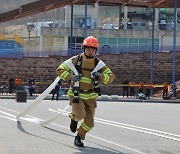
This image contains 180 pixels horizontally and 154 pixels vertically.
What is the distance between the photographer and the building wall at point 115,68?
41.7 meters

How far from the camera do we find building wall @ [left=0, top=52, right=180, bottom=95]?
137 feet

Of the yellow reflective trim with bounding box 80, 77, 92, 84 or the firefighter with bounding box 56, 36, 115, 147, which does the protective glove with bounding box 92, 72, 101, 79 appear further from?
the yellow reflective trim with bounding box 80, 77, 92, 84

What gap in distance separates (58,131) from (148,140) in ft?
6.97

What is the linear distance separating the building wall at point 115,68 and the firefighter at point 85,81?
105ft

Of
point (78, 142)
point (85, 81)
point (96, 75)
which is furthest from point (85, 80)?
point (78, 142)

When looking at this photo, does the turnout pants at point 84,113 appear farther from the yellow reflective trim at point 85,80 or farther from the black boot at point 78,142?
the yellow reflective trim at point 85,80

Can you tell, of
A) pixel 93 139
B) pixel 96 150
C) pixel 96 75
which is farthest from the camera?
pixel 93 139

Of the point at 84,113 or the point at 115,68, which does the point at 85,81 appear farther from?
the point at 115,68

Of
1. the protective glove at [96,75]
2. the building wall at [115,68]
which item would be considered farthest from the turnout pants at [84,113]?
the building wall at [115,68]

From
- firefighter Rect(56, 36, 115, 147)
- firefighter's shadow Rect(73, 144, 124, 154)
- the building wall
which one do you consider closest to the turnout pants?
firefighter Rect(56, 36, 115, 147)

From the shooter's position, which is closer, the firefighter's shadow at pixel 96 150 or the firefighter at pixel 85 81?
the firefighter's shadow at pixel 96 150

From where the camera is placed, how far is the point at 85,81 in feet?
29.1

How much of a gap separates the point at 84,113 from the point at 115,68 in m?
34.7

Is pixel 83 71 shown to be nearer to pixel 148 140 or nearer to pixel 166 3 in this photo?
pixel 148 140
